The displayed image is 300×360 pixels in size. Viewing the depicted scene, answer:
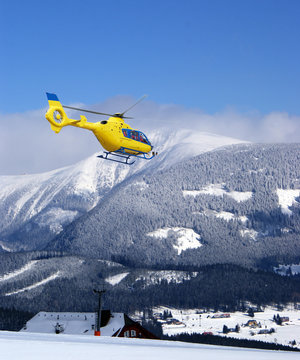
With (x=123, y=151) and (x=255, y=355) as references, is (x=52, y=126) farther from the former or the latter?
(x=255, y=355)

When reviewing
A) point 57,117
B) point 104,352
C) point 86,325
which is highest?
point 57,117

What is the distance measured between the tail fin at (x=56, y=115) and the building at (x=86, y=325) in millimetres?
51763

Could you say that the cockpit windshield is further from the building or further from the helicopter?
the building

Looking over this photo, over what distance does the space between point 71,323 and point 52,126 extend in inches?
2274

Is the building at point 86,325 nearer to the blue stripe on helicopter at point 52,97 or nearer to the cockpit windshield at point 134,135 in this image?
the cockpit windshield at point 134,135

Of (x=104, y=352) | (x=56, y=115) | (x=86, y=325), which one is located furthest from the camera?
(x=86, y=325)

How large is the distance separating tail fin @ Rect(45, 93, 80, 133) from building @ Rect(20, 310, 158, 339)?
51.8 meters

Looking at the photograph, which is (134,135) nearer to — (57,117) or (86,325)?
(57,117)

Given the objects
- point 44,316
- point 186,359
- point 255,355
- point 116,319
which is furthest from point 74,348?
point 44,316

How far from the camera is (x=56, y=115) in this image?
76.1m

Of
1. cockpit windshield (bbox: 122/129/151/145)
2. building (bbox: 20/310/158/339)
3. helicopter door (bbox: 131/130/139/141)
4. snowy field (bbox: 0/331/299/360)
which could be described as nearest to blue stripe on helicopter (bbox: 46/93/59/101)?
cockpit windshield (bbox: 122/129/151/145)

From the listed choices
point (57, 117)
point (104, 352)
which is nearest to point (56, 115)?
point (57, 117)

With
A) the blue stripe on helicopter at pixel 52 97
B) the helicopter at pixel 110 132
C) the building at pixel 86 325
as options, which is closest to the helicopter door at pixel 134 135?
the helicopter at pixel 110 132

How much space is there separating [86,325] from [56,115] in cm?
5592
